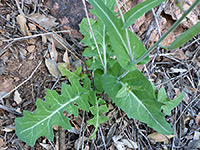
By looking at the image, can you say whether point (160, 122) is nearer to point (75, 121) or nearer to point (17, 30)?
point (75, 121)

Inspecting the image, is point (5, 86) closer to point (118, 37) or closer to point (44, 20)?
point (44, 20)

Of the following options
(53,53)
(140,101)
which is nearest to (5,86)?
(53,53)

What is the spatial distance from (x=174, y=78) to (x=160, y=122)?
908 millimetres

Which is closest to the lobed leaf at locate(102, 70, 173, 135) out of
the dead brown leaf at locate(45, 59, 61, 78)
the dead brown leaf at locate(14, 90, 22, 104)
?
the dead brown leaf at locate(45, 59, 61, 78)

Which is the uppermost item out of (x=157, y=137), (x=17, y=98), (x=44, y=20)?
(x=44, y=20)

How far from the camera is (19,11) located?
1.89 metres

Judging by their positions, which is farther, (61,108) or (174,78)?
(174,78)

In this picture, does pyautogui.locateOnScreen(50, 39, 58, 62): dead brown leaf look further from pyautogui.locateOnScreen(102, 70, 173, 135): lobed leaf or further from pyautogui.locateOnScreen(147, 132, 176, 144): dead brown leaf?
pyautogui.locateOnScreen(147, 132, 176, 144): dead brown leaf

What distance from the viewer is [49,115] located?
5.29ft

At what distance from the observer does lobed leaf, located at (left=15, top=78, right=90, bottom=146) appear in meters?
1.52

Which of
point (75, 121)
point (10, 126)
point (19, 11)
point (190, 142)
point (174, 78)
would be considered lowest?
point (190, 142)

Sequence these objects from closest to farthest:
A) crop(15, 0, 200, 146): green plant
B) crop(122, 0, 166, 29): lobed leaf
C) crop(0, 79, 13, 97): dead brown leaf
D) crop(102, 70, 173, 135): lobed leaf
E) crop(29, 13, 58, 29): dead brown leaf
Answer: crop(122, 0, 166, 29): lobed leaf → crop(15, 0, 200, 146): green plant → crop(102, 70, 173, 135): lobed leaf → crop(0, 79, 13, 97): dead brown leaf → crop(29, 13, 58, 29): dead brown leaf

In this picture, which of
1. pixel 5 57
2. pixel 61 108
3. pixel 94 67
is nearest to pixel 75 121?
pixel 61 108

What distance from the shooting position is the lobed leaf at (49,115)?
59.7 inches
